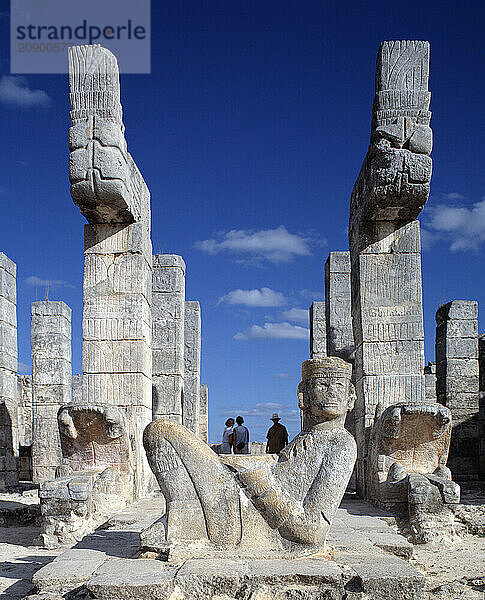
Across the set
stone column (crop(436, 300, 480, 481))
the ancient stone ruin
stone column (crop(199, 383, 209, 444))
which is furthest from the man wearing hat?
stone column (crop(199, 383, 209, 444))

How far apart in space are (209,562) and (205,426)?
14.9 metres

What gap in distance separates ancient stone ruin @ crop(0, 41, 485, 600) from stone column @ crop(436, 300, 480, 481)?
1.2 inches

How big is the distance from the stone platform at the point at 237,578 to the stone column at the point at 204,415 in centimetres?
1408

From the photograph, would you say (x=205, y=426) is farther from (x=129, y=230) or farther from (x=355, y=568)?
(x=355, y=568)

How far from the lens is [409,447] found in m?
7.55

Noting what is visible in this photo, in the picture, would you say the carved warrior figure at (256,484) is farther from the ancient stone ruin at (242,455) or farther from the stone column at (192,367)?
the stone column at (192,367)

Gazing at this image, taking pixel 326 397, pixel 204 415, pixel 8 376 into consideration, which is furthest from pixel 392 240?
pixel 204 415

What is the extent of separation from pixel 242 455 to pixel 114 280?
4768 mm

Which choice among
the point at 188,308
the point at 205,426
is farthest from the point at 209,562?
the point at 205,426

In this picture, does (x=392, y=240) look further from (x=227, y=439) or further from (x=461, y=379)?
(x=461, y=379)

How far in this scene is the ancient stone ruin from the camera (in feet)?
14.2

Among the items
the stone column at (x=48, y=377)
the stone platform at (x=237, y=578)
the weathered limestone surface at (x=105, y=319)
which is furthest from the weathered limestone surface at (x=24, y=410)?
the stone platform at (x=237, y=578)

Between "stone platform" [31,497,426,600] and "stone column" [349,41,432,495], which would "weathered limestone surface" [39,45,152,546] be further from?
"stone column" [349,41,432,495]

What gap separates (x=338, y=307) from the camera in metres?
12.2
